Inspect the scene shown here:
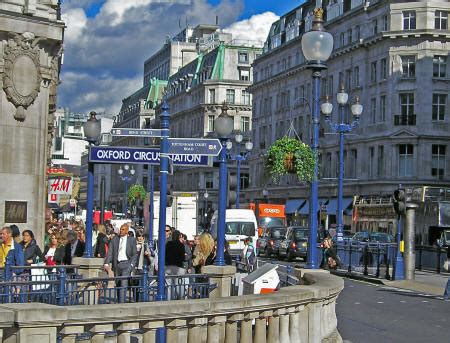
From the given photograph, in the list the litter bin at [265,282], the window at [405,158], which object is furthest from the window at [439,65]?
the litter bin at [265,282]

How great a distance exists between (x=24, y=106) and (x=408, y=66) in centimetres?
4500

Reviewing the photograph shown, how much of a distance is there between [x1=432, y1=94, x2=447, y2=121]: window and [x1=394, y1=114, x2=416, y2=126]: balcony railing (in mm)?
1485

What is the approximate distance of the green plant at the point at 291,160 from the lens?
20.2 metres

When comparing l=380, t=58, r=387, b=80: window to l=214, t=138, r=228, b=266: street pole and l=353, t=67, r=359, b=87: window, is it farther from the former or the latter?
l=214, t=138, r=228, b=266: street pole

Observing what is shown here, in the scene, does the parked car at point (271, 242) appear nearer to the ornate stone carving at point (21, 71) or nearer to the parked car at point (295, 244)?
the parked car at point (295, 244)

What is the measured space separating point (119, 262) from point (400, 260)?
16533mm

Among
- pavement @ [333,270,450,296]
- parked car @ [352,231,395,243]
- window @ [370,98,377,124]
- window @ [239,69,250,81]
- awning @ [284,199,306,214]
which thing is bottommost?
pavement @ [333,270,450,296]

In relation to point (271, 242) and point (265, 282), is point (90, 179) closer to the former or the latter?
point (265, 282)

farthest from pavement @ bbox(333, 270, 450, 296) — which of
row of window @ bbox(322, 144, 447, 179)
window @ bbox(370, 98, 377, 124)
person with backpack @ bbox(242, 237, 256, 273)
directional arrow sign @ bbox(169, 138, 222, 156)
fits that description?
window @ bbox(370, 98, 377, 124)

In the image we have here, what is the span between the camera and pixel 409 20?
219ft

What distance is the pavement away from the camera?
29969 millimetres

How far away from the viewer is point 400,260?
3353 cm

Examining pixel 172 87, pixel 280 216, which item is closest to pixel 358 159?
pixel 280 216

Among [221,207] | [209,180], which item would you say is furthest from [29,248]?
[209,180]
